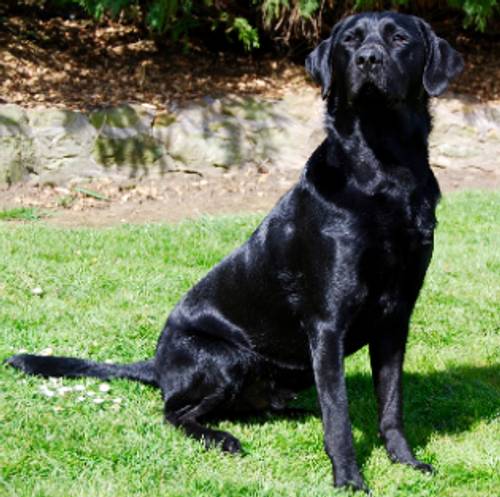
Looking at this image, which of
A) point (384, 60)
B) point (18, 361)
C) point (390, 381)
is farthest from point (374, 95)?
point (18, 361)

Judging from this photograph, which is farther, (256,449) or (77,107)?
(77,107)

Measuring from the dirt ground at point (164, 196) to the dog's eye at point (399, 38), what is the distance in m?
4.64

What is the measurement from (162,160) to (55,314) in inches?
173

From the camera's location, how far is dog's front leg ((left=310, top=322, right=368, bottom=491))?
3309 millimetres

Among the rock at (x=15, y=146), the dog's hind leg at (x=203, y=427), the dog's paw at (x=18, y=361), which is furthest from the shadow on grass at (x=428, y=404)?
the rock at (x=15, y=146)

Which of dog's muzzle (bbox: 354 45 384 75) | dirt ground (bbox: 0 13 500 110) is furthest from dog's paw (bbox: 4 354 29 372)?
dirt ground (bbox: 0 13 500 110)

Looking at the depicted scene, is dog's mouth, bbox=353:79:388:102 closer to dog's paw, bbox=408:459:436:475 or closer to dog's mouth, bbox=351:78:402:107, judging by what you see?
dog's mouth, bbox=351:78:402:107

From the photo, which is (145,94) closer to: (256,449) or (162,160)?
(162,160)

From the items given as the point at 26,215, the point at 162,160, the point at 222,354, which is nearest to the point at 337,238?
the point at 222,354

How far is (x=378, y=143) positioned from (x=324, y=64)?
1.61 feet

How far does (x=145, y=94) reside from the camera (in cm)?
995

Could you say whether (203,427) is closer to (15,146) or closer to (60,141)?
(15,146)

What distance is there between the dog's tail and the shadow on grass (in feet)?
1.76

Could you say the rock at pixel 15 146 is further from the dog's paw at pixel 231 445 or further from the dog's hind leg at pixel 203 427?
the dog's paw at pixel 231 445
